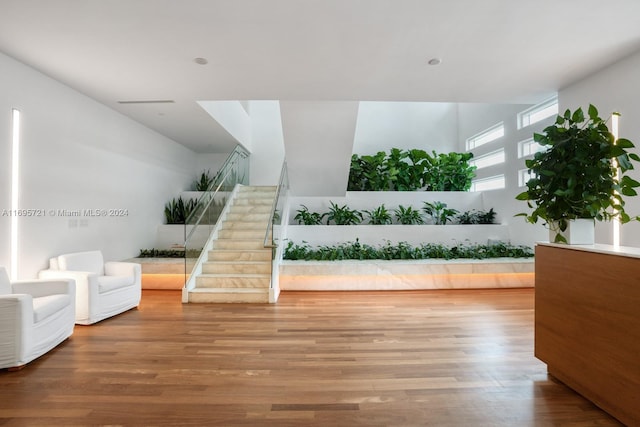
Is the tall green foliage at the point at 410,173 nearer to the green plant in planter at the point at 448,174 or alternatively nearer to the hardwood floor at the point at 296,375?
the green plant in planter at the point at 448,174

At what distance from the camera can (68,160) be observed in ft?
15.3

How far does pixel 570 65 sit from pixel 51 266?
733 centimetres

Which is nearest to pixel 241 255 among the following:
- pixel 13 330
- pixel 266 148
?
pixel 13 330

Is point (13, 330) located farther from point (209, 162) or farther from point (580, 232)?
point (209, 162)

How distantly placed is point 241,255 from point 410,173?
5365 mm

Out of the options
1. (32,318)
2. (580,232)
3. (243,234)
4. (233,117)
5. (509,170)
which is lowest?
(32,318)

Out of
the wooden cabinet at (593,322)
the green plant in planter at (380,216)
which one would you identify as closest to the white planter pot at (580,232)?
the wooden cabinet at (593,322)

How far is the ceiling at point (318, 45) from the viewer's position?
2.93 metres

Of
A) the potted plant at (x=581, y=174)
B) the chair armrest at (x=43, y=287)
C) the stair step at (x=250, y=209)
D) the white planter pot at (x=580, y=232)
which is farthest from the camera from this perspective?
the stair step at (x=250, y=209)

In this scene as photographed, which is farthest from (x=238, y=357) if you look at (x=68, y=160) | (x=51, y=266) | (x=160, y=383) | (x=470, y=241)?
(x=470, y=241)

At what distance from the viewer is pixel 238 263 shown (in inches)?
219

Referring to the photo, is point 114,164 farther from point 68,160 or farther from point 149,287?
point 149,287

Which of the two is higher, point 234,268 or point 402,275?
point 234,268

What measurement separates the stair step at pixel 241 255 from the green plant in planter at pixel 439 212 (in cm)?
462
